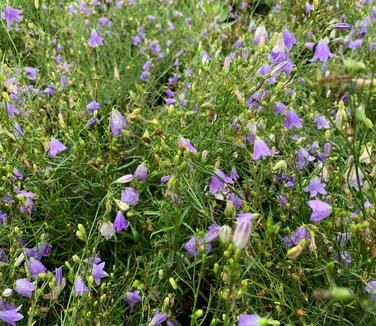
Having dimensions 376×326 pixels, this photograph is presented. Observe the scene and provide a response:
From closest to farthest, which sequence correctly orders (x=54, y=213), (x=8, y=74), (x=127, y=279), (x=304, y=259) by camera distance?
(x=304, y=259) → (x=127, y=279) → (x=54, y=213) → (x=8, y=74)

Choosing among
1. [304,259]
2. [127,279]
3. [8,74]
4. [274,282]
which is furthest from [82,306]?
[8,74]

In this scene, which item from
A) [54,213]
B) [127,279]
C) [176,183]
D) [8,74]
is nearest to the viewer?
[176,183]

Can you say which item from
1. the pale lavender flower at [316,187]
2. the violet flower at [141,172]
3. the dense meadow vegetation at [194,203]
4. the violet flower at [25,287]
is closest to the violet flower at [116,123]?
the dense meadow vegetation at [194,203]

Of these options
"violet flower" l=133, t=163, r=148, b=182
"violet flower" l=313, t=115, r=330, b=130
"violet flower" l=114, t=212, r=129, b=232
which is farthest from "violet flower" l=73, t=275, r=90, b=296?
"violet flower" l=313, t=115, r=330, b=130

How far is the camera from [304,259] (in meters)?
1.74

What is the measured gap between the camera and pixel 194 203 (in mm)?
1789

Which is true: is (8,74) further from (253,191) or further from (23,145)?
(253,191)

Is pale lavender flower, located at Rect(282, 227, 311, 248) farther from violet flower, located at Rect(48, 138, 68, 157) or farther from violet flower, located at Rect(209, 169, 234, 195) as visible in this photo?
violet flower, located at Rect(48, 138, 68, 157)

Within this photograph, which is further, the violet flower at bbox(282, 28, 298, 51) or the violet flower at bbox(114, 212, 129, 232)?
the violet flower at bbox(282, 28, 298, 51)

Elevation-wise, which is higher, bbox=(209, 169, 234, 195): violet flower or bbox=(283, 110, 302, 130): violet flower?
bbox=(283, 110, 302, 130): violet flower

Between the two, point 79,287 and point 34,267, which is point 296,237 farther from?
point 34,267

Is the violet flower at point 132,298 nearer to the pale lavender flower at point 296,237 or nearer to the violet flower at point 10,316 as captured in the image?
the violet flower at point 10,316

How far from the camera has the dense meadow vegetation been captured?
1.59 m

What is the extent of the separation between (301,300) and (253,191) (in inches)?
16.3
